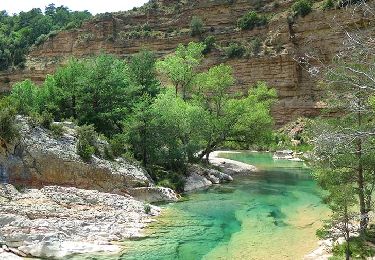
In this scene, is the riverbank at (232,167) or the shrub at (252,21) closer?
the riverbank at (232,167)

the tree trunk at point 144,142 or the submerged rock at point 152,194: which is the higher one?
the tree trunk at point 144,142

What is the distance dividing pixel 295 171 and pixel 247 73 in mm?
34371

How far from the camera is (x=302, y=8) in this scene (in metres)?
→ 69.8

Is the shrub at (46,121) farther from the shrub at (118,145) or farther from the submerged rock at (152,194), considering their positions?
the submerged rock at (152,194)

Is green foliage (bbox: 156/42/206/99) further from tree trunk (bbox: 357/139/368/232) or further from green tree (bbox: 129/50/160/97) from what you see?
tree trunk (bbox: 357/139/368/232)

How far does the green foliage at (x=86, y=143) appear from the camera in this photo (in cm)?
2459

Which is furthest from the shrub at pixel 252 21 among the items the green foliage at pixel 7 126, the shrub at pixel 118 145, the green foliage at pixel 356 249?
the green foliage at pixel 356 249

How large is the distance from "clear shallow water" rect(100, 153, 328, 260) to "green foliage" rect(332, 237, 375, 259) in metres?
1.48

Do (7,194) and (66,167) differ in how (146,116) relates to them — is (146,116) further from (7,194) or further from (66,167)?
(7,194)

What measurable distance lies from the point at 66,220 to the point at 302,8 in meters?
60.9

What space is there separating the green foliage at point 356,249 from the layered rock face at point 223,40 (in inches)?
1866

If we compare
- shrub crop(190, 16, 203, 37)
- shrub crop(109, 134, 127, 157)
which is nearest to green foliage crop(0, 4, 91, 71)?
shrub crop(190, 16, 203, 37)

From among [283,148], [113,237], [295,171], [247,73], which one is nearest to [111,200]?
[113,237]

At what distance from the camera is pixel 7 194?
66.1 feet
